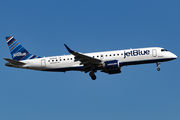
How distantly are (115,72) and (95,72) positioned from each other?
133 inches

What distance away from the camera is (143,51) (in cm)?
4350

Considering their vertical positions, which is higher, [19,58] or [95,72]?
[19,58]

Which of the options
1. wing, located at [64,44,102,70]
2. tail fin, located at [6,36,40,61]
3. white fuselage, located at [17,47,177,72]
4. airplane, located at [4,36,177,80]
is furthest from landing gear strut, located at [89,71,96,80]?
tail fin, located at [6,36,40,61]

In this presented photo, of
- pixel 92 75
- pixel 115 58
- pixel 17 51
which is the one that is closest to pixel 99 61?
pixel 115 58

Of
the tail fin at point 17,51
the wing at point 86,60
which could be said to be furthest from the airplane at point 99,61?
the tail fin at point 17,51

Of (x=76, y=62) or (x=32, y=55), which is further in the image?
(x=32, y=55)

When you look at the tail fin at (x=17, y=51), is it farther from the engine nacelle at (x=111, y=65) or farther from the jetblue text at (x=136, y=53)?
the jetblue text at (x=136, y=53)

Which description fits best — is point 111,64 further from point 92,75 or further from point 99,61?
point 92,75

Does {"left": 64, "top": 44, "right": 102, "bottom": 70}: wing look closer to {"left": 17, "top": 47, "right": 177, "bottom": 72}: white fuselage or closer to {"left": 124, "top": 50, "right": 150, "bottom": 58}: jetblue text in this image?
{"left": 17, "top": 47, "right": 177, "bottom": 72}: white fuselage

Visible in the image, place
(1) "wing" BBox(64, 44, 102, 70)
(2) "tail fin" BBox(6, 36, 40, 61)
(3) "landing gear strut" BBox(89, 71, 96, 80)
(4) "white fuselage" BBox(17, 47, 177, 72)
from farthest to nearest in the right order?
(2) "tail fin" BBox(6, 36, 40, 61), (3) "landing gear strut" BBox(89, 71, 96, 80), (4) "white fuselage" BBox(17, 47, 177, 72), (1) "wing" BBox(64, 44, 102, 70)

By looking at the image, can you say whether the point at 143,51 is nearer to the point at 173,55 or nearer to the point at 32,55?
the point at 173,55

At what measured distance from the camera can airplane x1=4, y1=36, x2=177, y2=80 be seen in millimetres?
42250

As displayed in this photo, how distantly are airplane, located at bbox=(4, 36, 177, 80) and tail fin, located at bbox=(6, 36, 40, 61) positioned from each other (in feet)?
4.69

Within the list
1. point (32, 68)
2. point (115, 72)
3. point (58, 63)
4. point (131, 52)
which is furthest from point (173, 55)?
point (32, 68)
